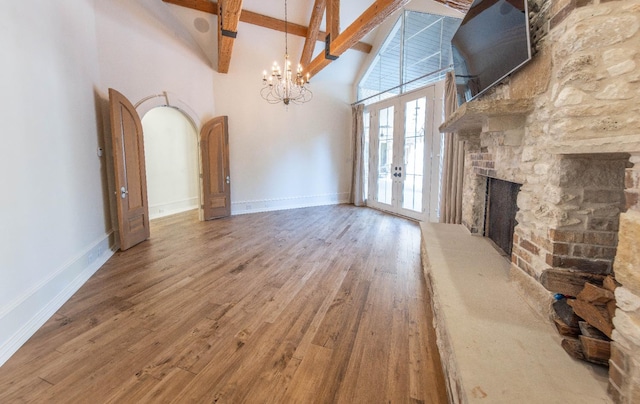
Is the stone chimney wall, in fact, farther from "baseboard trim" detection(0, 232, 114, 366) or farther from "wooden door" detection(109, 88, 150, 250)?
"wooden door" detection(109, 88, 150, 250)

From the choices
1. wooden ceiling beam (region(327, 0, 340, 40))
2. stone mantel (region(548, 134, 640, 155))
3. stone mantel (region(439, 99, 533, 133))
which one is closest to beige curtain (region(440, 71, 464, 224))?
wooden ceiling beam (region(327, 0, 340, 40))

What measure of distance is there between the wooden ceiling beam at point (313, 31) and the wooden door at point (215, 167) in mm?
2156

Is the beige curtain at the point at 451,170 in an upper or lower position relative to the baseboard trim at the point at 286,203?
upper

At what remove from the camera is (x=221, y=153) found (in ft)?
19.0

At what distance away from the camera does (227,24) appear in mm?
4168

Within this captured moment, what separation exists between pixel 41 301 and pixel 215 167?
3.81 meters

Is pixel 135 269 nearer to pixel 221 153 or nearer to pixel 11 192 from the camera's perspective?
pixel 11 192

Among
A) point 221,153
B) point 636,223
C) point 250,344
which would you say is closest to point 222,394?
point 250,344

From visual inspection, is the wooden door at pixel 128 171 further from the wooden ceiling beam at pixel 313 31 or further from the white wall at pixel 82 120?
the wooden ceiling beam at pixel 313 31

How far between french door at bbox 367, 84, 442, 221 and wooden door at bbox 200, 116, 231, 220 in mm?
3463

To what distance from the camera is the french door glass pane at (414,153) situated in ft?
17.8

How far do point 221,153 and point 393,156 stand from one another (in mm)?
3667

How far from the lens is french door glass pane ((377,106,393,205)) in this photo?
6.33 meters

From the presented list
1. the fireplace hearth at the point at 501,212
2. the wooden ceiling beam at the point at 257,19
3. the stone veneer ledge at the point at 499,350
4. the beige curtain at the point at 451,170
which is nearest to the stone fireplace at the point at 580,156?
the stone veneer ledge at the point at 499,350
